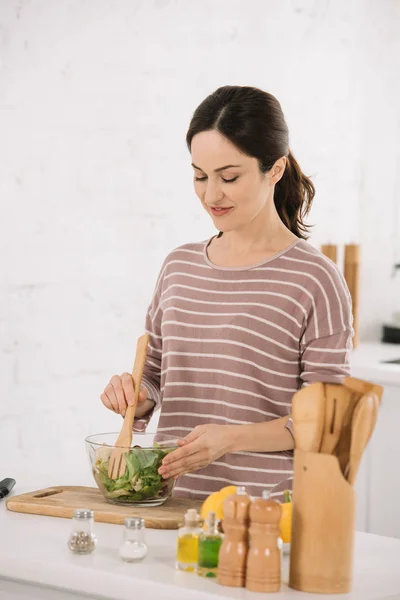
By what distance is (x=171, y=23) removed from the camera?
9.46ft

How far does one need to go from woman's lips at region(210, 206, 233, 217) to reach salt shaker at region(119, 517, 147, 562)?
596 mm

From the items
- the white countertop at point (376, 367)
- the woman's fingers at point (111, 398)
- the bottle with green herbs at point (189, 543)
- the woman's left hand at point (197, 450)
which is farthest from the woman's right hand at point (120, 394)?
the white countertop at point (376, 367)

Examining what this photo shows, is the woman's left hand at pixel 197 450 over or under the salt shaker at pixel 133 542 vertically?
over

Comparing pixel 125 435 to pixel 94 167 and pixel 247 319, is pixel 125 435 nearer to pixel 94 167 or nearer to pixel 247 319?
pixel 247 319

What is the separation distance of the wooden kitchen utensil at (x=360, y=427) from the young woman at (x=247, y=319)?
384mm

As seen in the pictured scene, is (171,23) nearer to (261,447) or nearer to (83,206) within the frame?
(83,206)

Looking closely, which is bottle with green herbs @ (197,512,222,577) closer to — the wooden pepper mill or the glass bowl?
the wooden pepper mill

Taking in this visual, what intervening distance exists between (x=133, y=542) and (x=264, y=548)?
0.66 ft

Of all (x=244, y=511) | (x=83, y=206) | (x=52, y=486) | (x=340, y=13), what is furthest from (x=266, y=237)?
(x=340, y=13)

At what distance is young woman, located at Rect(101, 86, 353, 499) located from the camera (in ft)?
5.46

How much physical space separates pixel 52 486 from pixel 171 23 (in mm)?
1628

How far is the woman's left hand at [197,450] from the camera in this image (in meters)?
1.52

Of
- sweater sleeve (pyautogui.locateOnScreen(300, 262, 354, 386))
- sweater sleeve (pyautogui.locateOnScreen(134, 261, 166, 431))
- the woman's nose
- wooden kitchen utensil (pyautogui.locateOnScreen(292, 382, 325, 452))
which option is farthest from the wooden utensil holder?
sweater sleeve (pyautogui.locateOnScreen(134, 261, 166, 431))

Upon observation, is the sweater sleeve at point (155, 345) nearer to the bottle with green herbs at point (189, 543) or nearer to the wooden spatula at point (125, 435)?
the wooden spatula at point (125, 435)
